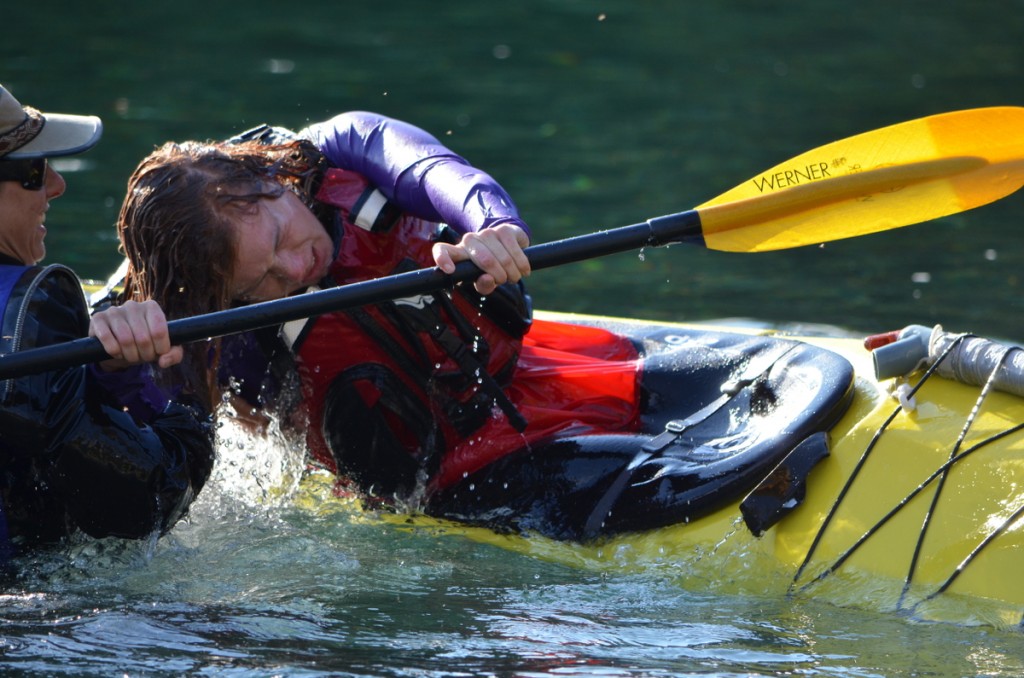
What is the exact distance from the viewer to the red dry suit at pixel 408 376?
2.92 m

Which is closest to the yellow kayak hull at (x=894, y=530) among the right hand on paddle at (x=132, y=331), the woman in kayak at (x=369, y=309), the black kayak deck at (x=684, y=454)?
the black kayak deck at (x=684, y=454)

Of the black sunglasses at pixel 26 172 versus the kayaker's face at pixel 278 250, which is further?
the kayaker's face at pixel 278 250

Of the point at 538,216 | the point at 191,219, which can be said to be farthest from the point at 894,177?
the point at 538,216

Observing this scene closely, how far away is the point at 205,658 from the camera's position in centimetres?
236

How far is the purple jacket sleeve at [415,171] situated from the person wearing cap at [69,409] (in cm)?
60

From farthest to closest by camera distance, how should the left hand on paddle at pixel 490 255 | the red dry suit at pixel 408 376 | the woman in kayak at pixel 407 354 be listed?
the red dry suit at pixel 408 376 → the woman in kayak at pixel 407 354 → the left hand on paddle at pixel 490 255

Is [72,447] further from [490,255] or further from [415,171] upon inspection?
[415,171]

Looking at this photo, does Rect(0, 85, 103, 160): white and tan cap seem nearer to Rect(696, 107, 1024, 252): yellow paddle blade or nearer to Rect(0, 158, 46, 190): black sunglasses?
Rect(0, 158, 46, 190): black sunglasses

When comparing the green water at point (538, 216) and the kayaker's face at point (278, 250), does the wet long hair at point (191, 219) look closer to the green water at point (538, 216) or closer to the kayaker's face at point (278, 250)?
the kayaker's face at point (278, 250)

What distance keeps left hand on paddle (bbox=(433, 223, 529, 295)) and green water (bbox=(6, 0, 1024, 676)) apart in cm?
62

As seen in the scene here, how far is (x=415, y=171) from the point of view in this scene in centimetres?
293

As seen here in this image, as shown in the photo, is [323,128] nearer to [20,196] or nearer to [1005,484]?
[20,196]

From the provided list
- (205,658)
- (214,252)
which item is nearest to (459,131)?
(214,252)

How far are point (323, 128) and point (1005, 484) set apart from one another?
1.68 m
